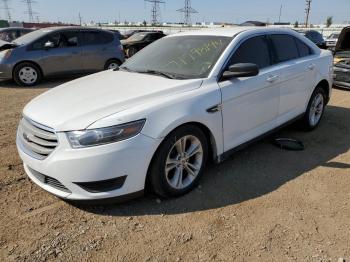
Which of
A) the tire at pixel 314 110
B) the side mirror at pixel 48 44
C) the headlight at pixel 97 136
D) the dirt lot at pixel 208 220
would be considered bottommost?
the dirt lot at pixel 208 220

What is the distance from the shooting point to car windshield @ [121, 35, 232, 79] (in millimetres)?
3944

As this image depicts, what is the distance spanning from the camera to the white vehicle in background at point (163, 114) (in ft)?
9.96

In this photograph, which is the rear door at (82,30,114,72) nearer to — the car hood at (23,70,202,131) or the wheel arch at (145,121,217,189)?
the car hood at (23,70,202,131)

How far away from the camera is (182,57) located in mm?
4207

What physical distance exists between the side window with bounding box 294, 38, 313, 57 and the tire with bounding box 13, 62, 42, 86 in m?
7.24

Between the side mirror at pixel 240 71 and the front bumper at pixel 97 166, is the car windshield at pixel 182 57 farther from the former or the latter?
the front bumper at pixel 97 166

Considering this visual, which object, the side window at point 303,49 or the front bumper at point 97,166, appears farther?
the side window at point 303,49

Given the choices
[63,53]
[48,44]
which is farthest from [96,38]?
[48,44]

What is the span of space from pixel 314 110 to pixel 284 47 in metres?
1.35

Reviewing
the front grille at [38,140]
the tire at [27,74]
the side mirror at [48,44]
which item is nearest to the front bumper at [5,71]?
the tire at [27,74]

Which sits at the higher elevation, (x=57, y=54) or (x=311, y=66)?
(x=311, y=66)

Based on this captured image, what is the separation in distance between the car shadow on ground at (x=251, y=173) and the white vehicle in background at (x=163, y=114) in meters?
0.19

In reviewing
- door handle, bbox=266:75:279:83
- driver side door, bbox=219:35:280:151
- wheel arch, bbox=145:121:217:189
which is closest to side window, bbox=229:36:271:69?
driver side door, bbox=219:35:280:151

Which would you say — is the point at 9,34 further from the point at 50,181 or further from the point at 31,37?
the point at 50,181
